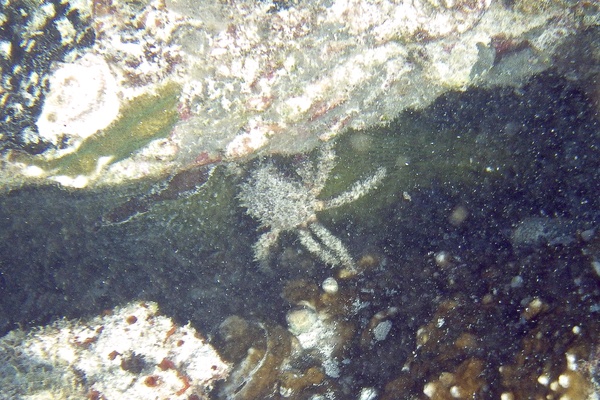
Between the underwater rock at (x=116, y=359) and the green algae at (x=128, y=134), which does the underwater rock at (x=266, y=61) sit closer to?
the green algae at (x=128, y=134)

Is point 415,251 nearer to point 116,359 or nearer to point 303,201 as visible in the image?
point 303,201

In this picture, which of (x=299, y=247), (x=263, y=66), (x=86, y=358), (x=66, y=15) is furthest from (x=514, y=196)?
(x=86, y=358)

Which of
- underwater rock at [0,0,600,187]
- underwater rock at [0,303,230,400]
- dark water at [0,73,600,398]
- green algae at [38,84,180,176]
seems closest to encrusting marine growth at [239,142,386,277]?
dark water at [0,73,600,398]

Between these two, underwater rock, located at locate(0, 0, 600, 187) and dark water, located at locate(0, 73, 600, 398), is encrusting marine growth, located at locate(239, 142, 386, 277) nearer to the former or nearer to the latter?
dark water, located at locate(0, 73, 600, 398)

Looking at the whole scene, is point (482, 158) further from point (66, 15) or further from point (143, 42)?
point (66, 15)

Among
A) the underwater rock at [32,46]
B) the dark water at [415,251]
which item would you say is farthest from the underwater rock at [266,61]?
the dark water at [415,251]
